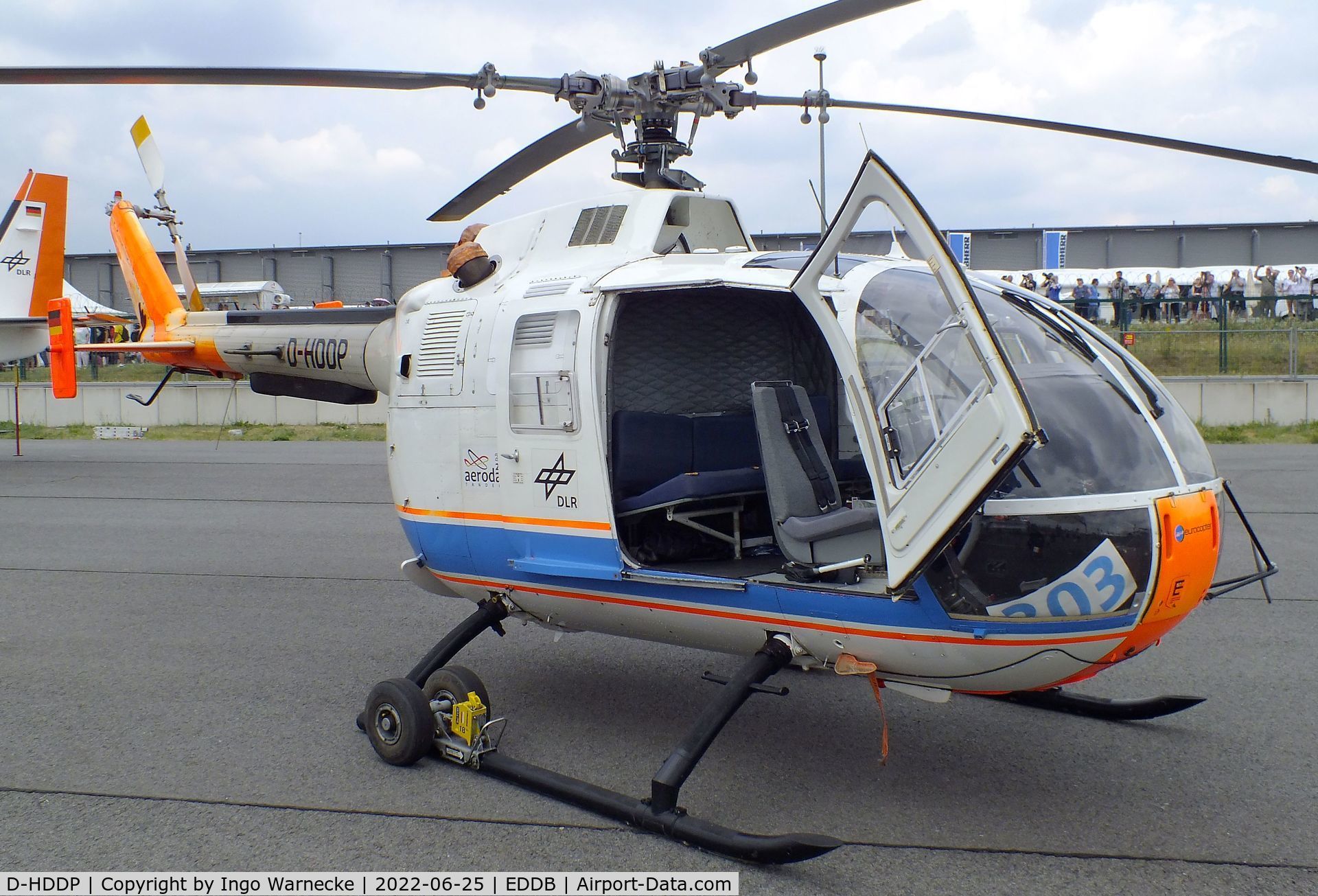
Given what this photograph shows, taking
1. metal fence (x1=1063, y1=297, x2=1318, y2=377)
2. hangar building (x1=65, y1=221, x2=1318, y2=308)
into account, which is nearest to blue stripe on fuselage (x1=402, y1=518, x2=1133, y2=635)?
metal fence (x1=1063, y1=297, x2=1318, y2=377)

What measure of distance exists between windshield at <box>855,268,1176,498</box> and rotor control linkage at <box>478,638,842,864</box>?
1092mm

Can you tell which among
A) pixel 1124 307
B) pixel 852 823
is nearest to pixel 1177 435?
pixel 852 823

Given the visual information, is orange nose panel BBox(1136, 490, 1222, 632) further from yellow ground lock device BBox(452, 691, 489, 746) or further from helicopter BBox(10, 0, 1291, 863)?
yellow ground lock device BBox(452, 691, 489, 746)

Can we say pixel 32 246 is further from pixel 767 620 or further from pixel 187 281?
pixel 767 620

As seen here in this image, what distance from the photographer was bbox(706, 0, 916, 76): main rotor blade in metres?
3.95

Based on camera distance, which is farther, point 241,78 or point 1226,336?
point 1226,336

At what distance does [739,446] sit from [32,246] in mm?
17365

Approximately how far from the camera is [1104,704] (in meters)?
5.16

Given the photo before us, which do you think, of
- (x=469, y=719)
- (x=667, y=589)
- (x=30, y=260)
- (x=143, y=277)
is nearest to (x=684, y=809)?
(x=667, y=589)

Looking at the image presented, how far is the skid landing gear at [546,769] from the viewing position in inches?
149

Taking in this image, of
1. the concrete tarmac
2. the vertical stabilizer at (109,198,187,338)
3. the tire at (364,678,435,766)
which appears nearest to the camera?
the concrete tarmac

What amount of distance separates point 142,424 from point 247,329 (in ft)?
57.4

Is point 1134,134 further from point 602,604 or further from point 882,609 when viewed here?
point 602,604

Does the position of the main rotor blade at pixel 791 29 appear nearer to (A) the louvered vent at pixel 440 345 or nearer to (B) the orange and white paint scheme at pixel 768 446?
(B) the orange and white paint scheme at pixel 768 446
